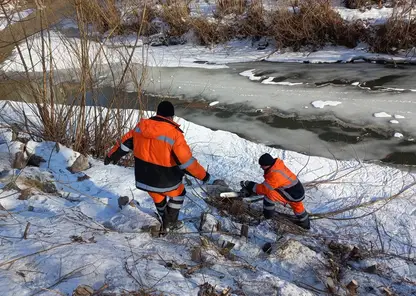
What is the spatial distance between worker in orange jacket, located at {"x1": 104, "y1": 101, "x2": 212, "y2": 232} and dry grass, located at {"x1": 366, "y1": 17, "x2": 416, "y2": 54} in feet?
25.5

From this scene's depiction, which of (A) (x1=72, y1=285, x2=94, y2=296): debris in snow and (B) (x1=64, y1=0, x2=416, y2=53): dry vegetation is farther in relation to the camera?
(B) (x1=64, y1=0, x2=416, y2=53): dry vegetation

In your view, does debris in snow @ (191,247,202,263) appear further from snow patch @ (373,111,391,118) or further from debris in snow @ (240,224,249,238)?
snow patch @ (373,111,391,118)

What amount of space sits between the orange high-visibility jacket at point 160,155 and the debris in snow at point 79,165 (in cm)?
141

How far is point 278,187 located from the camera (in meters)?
3.64

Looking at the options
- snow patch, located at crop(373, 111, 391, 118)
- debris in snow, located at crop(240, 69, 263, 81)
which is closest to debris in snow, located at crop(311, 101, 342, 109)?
snow patch, located at crop(373, 111, 391, 118)

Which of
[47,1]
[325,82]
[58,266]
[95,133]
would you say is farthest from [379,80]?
[58,266]

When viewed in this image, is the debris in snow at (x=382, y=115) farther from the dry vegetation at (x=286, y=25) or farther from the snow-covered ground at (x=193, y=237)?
the dry vegetation at (x=286, y=25)

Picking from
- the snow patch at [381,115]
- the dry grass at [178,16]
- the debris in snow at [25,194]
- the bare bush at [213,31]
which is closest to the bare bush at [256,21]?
the bare bush at [213,31]

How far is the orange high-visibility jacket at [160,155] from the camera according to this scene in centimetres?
304

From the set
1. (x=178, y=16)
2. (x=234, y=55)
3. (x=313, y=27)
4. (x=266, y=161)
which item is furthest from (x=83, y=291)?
(x=178, y=16)

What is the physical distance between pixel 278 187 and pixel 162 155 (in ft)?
3.88

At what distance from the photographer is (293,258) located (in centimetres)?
351

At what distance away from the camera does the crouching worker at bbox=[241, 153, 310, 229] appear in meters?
3.59

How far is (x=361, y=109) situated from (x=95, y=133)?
14.9 feet
